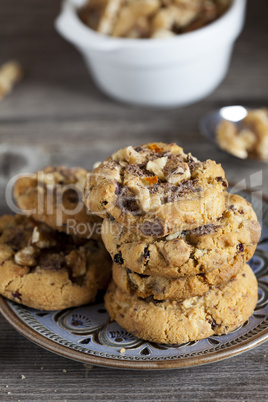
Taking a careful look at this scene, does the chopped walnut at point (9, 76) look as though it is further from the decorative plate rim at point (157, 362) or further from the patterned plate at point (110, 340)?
the decorative plate rim at point (157, 362)

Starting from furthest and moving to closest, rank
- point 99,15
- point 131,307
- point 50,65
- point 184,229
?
point 50,65
point 99,15
point 131,307
point 184,229

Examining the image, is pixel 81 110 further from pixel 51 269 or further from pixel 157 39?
pixel 51 269

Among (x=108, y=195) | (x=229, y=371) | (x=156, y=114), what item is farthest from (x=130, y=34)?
(x=229, y=371)

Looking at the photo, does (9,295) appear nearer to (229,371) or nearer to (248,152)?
(229,371)

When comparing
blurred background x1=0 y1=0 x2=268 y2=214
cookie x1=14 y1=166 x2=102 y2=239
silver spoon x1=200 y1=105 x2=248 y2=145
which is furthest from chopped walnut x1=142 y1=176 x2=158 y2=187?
silver spoon x1=200 y1=105 x2=248 y2=145

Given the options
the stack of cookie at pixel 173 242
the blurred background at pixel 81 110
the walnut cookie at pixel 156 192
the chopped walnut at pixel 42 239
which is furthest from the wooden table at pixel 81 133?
the walnut cookie at pixel 156 192

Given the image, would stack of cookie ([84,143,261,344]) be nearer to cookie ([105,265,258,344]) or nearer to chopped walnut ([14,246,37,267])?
cookie ([105,265,258,344])

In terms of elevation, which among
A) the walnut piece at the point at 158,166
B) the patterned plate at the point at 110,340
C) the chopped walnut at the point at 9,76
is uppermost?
the walnut piece at the point at 158,166
